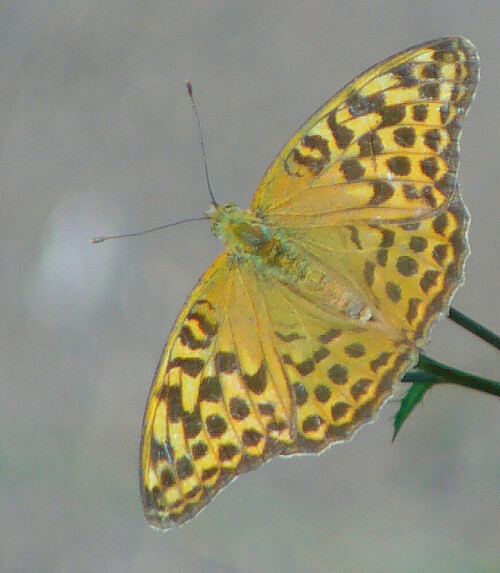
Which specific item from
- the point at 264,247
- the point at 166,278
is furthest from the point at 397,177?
the point at 166,278

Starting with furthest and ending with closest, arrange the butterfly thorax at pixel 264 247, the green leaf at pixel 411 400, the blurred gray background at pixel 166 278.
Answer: the blurred gray background at pixel 166 278 → the butterfly thorax at pixel 264 247 → the green leaf at pixel 411 400

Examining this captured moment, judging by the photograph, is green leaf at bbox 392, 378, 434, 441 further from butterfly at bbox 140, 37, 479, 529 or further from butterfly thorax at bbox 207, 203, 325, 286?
butterfly thorax at bbox 207, 203, 325, 286

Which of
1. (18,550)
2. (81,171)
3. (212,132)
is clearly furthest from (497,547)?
(81,171)

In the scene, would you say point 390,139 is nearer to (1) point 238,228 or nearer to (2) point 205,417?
(1) point 238,228

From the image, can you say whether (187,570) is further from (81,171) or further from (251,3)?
(251,3)

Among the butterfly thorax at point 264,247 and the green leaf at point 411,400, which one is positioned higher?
the butterfly thorax at point 264,247

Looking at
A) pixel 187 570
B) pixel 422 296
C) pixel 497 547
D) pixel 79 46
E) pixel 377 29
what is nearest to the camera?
pixel 422 296

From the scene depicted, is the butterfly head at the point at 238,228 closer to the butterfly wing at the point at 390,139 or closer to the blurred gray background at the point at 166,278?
the butterfly wing at the point at 390,139

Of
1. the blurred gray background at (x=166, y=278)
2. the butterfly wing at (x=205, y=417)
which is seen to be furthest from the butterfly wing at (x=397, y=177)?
the blurred gray background at (x=166, y=278)

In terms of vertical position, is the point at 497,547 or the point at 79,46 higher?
the point at 79,46
